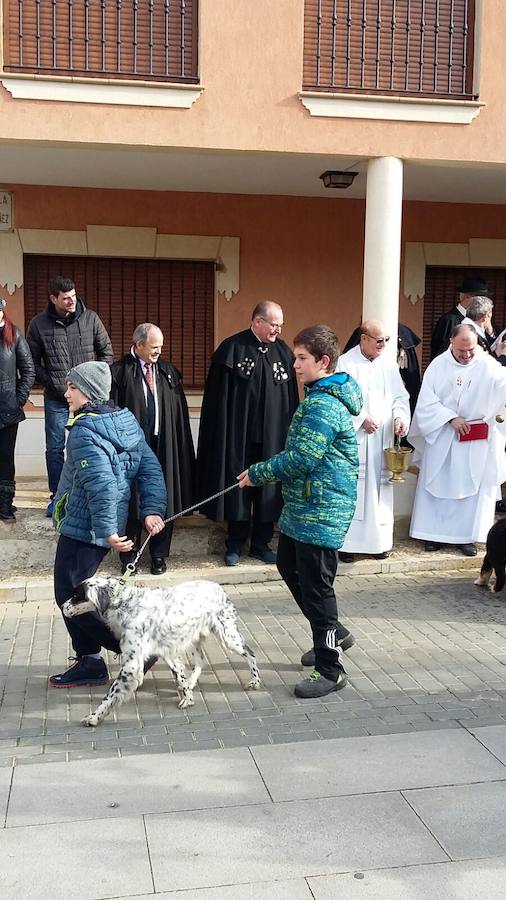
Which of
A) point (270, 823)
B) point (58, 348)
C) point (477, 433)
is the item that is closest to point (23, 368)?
point (58, 348)

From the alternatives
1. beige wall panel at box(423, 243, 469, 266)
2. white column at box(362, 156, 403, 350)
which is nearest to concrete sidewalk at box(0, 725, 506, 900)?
white column at box(362, 156, 403, 350)

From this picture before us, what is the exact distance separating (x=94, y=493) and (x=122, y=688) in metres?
1.04

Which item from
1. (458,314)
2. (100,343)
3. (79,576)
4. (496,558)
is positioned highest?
(458,314)

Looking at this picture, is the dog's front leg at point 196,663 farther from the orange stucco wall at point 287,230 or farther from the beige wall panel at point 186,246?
the beige wall panel at point 186,246

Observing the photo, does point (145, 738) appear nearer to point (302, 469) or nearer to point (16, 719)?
point (16, 719)

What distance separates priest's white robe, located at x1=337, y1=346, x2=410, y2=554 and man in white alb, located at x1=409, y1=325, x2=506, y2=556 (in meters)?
0.39

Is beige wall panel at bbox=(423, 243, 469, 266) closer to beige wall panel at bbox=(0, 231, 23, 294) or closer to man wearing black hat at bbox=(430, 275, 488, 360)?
man wearing black hat at bbox=(430, 275, 488, 360)

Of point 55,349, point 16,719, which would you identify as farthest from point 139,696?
point 55,349

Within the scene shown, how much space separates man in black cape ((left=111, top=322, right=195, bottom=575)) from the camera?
732 cm

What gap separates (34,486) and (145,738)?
5363mm

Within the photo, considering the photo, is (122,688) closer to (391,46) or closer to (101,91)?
(101,91)

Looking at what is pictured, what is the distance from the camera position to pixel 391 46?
28.7 feet

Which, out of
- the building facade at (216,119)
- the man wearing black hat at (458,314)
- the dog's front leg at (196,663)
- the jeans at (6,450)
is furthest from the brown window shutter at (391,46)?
the dog's front leg at (196,663)

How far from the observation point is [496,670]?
568 centimetres
